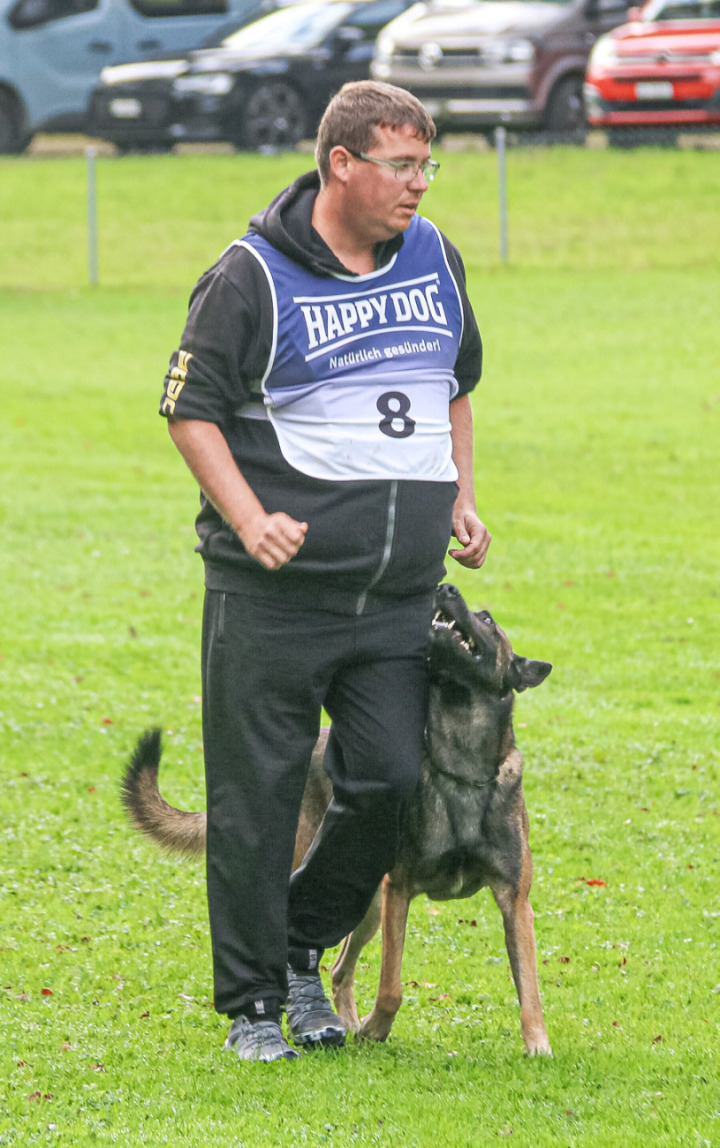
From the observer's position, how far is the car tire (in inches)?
1011

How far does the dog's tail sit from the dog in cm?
69

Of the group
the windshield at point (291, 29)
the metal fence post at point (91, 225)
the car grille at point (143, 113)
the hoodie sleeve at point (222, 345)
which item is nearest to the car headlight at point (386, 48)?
the windshield at point (291, 29)

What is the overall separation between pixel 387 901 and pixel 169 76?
21.2 metres

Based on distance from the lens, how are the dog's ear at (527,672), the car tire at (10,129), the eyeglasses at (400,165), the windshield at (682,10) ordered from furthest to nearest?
the car tire at (10,129) < the windshield at (682,10) < the dog's ear at (527,672) < the eyeglasses at (400,165)

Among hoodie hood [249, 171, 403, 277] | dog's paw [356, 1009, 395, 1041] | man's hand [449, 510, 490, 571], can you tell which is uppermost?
hoodie hood [249, 171, 403, 277]

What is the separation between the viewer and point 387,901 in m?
4.36

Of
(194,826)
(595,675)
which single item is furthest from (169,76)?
(194,826)

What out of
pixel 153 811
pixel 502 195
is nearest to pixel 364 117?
pixel 153 811

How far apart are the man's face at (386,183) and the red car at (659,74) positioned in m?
18.8

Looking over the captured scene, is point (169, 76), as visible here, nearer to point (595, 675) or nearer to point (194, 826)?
point (595, 675)

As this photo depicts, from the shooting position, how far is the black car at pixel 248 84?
24.0 m

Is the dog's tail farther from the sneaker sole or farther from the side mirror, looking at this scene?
the side mirror

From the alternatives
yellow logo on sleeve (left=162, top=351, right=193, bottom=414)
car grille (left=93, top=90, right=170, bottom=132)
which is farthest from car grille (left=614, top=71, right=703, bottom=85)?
yellow logo on sleeve (left=162, top=351, right=193, bottom=414)

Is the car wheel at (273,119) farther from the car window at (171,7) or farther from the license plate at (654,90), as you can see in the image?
the license plate at (654,90)
